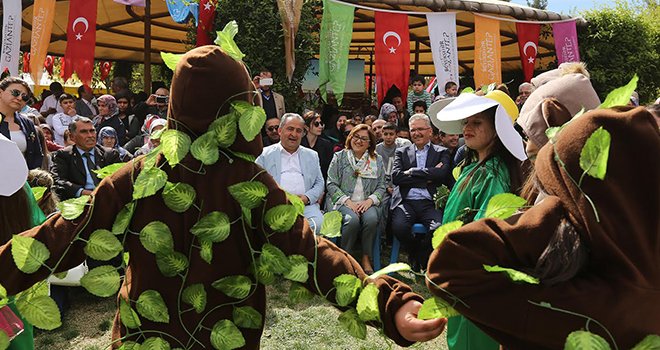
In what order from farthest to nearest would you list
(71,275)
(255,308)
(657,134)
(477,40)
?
(477,40)
(71,275)
(255,308)
(657,134)

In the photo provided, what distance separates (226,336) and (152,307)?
262 millimetres

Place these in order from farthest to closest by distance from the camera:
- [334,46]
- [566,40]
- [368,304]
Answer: [566,40] → [334,46] → [368,304]

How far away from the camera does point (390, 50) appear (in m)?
9.33

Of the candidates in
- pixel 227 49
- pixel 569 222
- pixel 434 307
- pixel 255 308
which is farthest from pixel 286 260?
pixel 569 222

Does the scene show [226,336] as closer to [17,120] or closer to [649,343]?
[649,343]

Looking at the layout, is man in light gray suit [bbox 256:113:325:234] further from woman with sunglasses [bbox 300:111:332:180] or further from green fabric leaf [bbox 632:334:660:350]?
green fabric leaf [bbox 632:334:660:350]

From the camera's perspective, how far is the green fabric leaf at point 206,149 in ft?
6.09

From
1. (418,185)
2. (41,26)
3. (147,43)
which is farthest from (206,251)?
(147,43)

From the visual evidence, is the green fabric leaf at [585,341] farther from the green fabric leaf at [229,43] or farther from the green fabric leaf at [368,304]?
the green fabric leaf at [229,43]

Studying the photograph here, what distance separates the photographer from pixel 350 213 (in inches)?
222

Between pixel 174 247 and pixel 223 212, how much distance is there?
0.68 ft

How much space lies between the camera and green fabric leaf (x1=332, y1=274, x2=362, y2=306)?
6.03ft

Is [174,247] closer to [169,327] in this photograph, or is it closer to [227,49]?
[169,327]

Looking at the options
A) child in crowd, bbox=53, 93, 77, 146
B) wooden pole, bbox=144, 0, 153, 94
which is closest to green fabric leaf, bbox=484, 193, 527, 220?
child in crowd, bbox=53, 93, 77, 146
